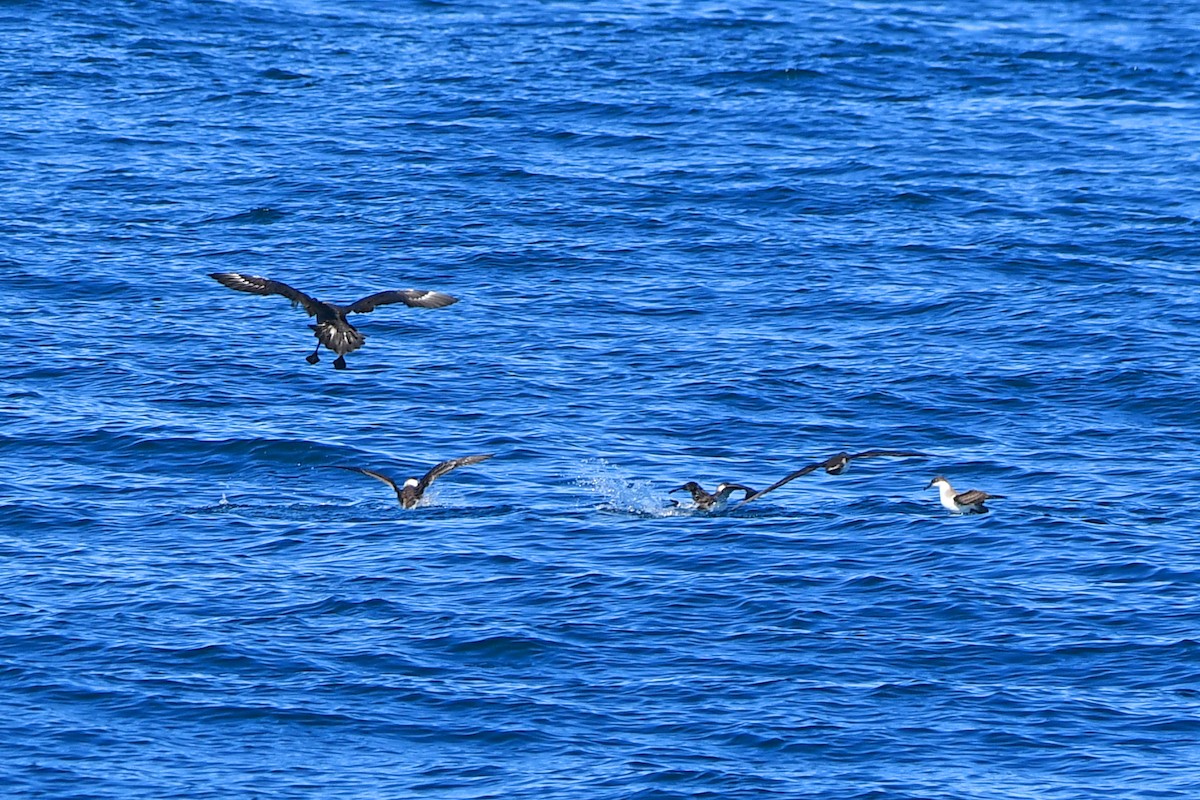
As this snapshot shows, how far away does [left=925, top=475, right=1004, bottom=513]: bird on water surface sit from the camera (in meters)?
25.3

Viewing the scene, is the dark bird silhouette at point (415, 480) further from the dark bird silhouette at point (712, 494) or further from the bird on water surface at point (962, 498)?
the bird on water surface at point (962, 498)

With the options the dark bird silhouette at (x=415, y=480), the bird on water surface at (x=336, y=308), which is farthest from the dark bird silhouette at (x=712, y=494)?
the bird on water surface at (x=336, y=308)

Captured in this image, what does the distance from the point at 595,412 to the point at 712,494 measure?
4.35 metres

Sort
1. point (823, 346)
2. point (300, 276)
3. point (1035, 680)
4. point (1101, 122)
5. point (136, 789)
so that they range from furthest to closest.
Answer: point (1101, 122), point (300, 276), point (823, 346), point (1035, 680), point (136, 789)

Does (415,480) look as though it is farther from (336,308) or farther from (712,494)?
(712,494)

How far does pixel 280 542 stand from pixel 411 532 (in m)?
1.70

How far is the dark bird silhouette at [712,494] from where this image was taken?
25.3 meters

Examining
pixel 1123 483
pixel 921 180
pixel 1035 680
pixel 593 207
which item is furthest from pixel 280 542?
pixel 921 180

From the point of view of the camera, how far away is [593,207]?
130 ft

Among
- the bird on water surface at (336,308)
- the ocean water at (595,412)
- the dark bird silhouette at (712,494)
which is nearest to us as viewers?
the ocean water at (595,412)

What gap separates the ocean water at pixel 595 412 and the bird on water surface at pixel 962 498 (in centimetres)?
31

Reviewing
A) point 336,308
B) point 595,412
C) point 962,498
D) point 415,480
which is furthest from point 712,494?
point 336,308

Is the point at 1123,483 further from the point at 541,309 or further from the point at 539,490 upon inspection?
the point at 541,309

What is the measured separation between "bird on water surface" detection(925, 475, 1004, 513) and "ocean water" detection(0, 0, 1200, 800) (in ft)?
1.01
